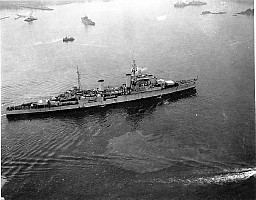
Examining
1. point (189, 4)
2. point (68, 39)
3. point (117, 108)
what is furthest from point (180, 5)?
point (117, 108)

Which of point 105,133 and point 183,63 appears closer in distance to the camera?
point 105,133

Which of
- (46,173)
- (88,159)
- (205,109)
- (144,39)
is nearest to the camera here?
(46,173)

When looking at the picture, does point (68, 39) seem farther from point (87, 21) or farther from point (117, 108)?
point (117, 108)

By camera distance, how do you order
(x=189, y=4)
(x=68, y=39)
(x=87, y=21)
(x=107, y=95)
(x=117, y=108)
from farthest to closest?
(x=189, y=4) → (x=87, y=21) → (x=68, y=39) → (x=107, y=95) → (x=117, y=108)

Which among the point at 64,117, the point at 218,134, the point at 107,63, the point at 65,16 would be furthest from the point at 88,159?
the point at 65,16

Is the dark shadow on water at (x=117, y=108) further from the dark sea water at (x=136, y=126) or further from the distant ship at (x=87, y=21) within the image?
the distant ship at (x=87, y=21)

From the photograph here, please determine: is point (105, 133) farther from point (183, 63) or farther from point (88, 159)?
point (183, 63)

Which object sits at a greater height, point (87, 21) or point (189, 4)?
point (189, 4)
